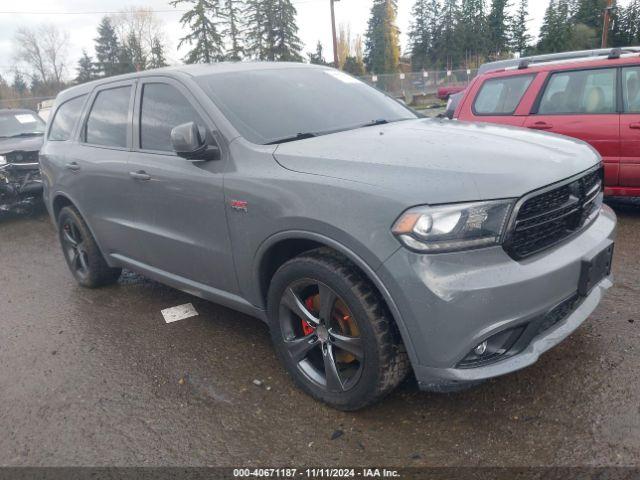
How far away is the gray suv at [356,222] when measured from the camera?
2186mm

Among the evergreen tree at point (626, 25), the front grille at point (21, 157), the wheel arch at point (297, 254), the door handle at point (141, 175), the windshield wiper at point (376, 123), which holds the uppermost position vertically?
the evergreen tree at point (626, 25)

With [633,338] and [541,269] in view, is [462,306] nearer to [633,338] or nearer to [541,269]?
[541,269]

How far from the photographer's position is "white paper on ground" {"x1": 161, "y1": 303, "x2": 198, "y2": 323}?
4.12 meters

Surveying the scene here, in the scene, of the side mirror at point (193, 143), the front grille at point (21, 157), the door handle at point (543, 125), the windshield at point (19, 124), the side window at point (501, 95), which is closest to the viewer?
the side mirror at point (193, 143)

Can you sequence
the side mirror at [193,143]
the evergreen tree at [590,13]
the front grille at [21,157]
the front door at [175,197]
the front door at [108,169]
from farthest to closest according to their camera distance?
the evergreen tree at [590,13]
the front grille at [21,157]
the front door at [108,169]
the front door at [175,197]
the side mirror at [193,143]

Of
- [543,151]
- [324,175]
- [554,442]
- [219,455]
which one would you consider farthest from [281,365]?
[543,151]

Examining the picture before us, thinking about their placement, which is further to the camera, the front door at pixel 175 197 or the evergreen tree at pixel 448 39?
the evergreen tree at pixel 448 39

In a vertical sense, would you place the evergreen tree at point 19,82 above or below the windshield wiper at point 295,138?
above

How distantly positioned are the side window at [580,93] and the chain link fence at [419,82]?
28.9 metres

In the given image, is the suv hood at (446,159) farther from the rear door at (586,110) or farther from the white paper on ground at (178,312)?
the rear door at (586,110)

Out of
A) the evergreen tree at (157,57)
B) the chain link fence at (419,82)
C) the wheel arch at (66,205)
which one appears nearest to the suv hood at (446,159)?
the wheel arch at (66,205)

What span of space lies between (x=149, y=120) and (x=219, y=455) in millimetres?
2347

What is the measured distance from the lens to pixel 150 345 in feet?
12.1

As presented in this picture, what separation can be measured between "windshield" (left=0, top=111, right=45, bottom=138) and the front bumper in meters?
9.17
